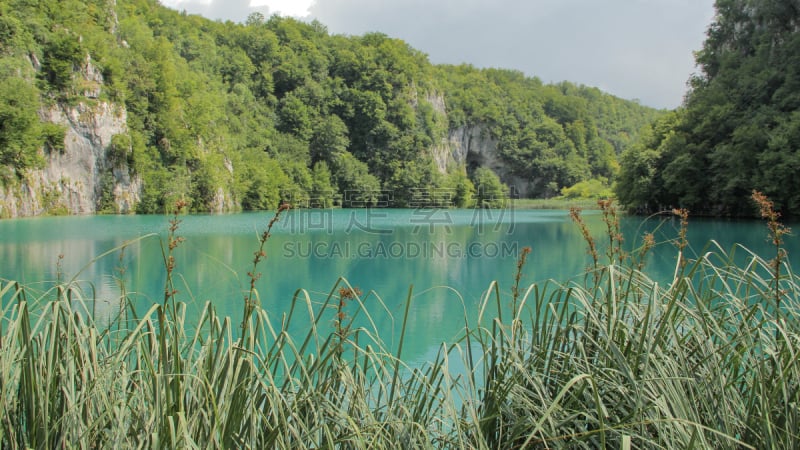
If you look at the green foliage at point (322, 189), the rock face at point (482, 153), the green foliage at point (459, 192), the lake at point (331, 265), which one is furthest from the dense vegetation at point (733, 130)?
the rock face at point (482, 153)

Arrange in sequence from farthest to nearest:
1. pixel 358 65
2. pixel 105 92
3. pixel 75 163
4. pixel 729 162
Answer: pixel 358 65
pixel 105 92
pixel 75 163
pixel 729 162

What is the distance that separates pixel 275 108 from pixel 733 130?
133ft

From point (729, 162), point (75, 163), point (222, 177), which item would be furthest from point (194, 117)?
point (729, 162)

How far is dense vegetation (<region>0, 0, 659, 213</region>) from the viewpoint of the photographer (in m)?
25.7

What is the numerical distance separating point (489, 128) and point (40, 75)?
54565mm

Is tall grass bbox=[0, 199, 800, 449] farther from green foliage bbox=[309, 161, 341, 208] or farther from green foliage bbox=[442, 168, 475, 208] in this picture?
green foliage bbox=[442, 168, 475, 208]

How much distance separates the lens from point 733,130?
992 inches

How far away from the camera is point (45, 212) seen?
954 inches

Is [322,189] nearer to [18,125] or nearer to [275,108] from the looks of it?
[275,108]

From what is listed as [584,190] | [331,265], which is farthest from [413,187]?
[331,265]

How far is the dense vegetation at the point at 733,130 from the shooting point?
2200cm

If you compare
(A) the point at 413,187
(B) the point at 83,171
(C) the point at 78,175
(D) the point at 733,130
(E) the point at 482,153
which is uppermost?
(E) the point at 482,153

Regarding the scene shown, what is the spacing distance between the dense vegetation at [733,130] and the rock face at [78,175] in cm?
2657

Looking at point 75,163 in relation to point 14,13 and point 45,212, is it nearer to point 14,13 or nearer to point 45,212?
point 45,212
